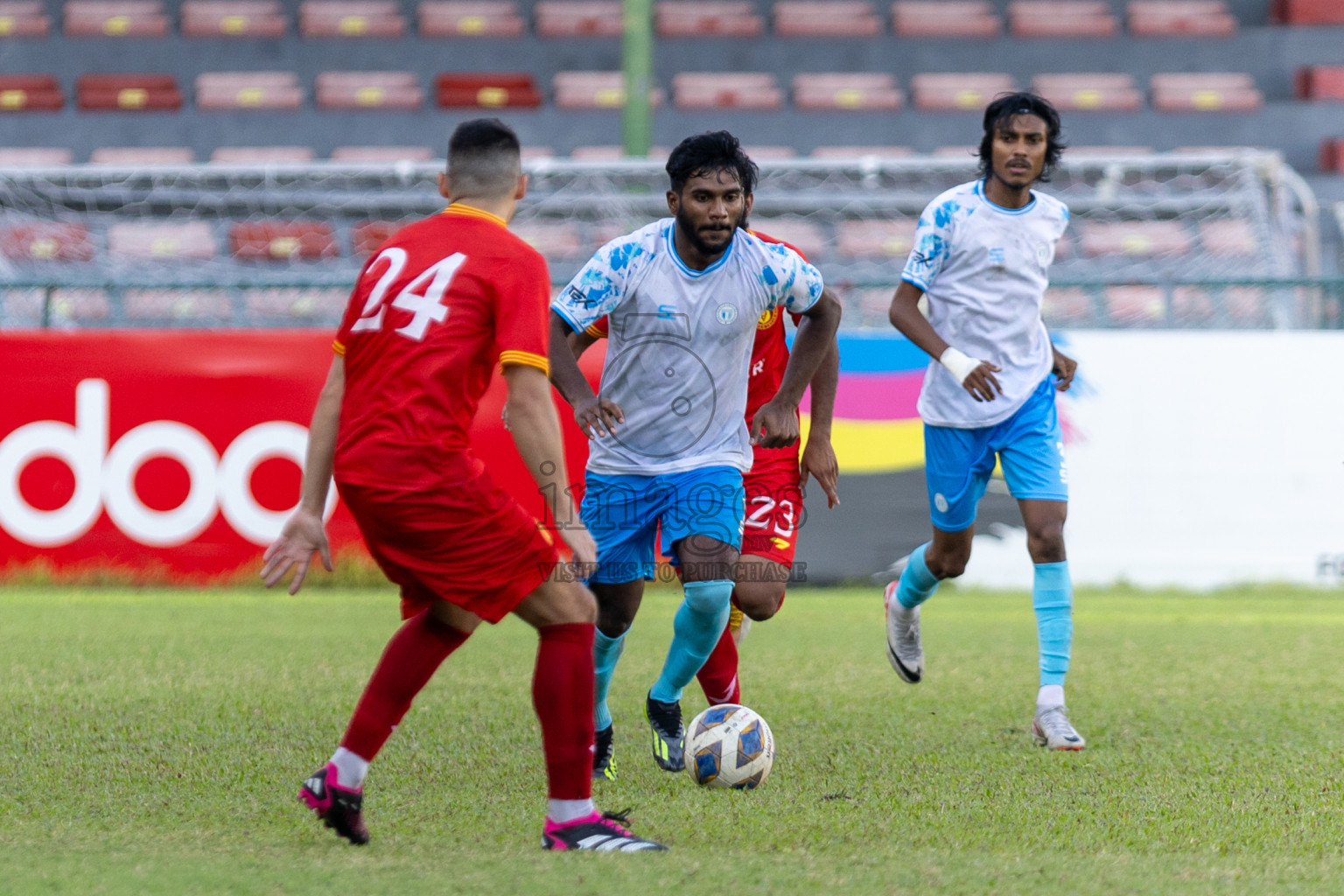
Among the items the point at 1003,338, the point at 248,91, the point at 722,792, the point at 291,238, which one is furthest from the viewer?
the point at 248,91

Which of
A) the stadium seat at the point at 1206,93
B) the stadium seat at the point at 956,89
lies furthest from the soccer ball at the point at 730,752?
the stadium seat at the point at 1206,93

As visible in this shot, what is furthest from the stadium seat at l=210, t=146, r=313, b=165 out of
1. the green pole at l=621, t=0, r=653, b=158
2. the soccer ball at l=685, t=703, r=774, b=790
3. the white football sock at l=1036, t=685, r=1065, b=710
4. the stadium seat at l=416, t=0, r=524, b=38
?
the soccer ball at l=685, t=703, r=774, b=790

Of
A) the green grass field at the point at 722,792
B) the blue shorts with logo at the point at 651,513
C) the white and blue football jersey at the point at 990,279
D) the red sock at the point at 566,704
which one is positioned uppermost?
the white and blue football jersey at the point at 990,279

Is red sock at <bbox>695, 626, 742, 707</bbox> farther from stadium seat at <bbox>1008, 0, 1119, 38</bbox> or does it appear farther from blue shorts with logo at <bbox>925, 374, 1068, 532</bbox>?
stadium seat at <bbox>1008, 0, 1119, 38</bbox>

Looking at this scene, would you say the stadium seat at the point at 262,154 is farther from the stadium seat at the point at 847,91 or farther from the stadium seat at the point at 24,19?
the stadium seat at the point at 847,91

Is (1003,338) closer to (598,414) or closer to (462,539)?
(598,414)

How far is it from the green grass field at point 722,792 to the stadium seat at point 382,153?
13060 millimetres

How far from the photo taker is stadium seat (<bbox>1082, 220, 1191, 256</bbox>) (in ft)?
48.3

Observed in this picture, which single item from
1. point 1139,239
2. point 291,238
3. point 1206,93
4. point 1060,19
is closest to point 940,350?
point 1139,239

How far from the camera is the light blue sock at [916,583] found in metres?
5.90

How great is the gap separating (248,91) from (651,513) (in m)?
19.2

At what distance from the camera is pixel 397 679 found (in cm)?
357

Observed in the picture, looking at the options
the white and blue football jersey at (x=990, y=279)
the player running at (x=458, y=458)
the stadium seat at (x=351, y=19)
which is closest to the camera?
the player running at (x=458, y=458)

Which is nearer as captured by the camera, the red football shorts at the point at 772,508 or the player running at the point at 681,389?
the player running at the point at 681,389
